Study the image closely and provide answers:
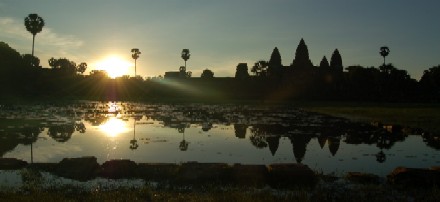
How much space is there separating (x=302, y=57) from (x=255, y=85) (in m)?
12.6

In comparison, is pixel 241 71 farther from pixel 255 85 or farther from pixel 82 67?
pixel 82 67

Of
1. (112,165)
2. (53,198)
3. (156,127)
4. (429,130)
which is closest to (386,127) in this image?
(429,130)

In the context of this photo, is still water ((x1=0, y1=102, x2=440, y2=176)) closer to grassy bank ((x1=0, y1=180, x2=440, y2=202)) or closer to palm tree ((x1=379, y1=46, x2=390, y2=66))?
grassy bank ((x1=0, y1=180, x2=440, y2=202))

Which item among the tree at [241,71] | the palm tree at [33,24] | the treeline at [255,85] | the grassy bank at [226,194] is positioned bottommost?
the grassy bank at [226,194]

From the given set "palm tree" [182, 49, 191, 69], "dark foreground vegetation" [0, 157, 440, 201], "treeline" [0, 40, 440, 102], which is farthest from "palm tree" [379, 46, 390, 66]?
"dark foreground vegetation" [0, 157, 440, 201]

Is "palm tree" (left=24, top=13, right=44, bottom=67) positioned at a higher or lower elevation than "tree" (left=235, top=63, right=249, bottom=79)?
higher

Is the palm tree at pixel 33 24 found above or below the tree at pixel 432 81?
above

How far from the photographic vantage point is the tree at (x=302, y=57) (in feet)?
335

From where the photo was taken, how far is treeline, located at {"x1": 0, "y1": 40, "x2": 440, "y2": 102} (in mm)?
88625

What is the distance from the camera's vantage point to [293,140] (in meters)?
24.0

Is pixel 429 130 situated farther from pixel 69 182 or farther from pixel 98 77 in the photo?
pixel 98 77

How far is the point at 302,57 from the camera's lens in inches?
4035

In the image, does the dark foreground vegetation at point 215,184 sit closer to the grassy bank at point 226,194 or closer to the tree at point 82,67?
the grassy bank at point 226,194

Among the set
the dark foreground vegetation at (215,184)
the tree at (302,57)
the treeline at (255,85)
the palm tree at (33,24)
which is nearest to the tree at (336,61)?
the treeline at (255,85)
